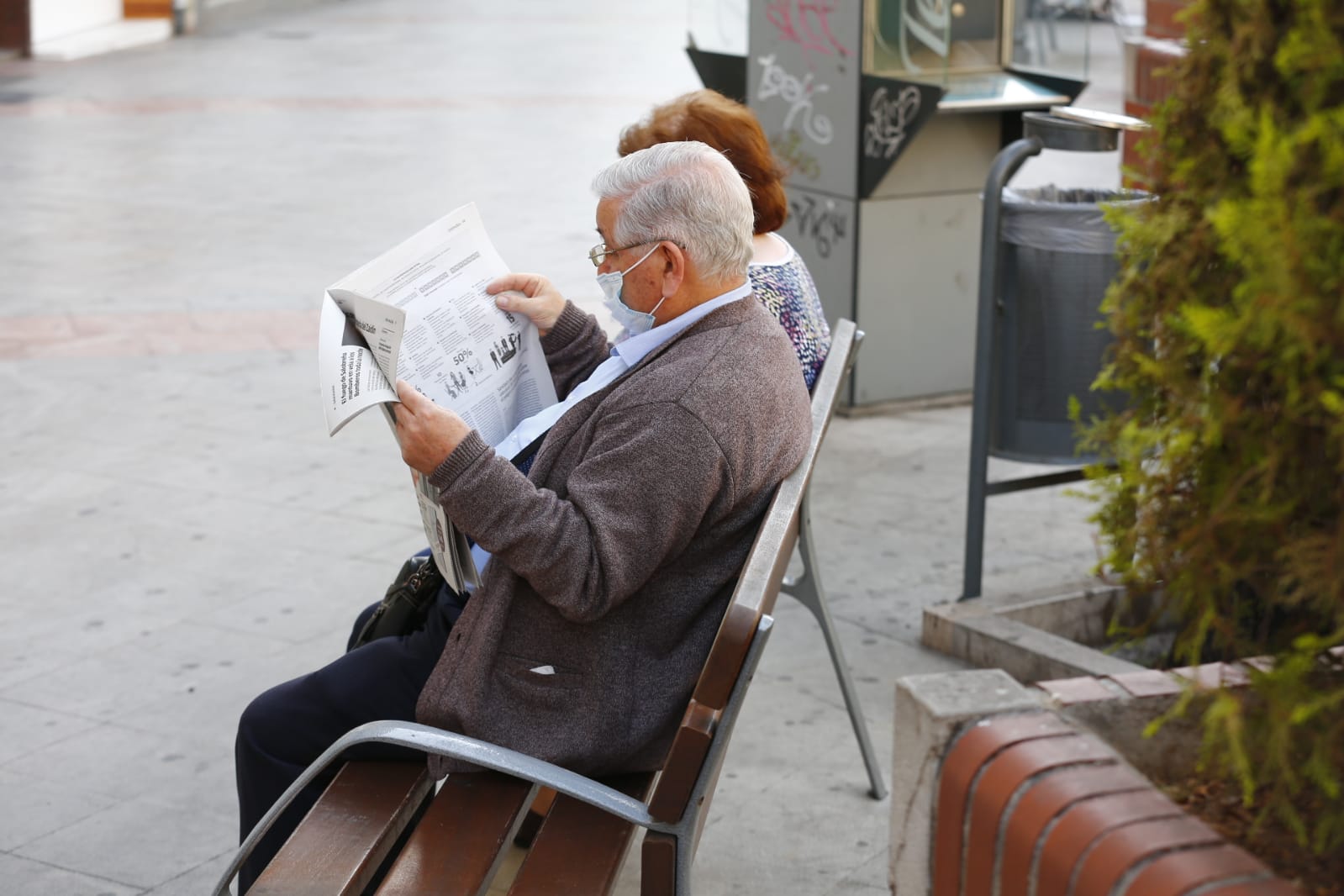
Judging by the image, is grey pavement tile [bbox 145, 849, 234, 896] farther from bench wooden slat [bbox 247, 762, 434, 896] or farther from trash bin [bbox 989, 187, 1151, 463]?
trash bin [bbox 989, 187, 1151, 463]

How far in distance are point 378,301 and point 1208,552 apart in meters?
1.16

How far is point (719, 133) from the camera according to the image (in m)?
3.32

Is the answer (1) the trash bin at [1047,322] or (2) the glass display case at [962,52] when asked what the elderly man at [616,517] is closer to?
(1) the trash bin at [1047,322]

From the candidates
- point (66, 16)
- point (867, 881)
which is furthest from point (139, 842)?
point (66, 16)

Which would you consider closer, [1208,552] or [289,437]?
[1208,552]

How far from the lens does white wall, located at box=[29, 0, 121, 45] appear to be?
1620 cm

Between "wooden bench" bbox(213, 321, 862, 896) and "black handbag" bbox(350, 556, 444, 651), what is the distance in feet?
1.39

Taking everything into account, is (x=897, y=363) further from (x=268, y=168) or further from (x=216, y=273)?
(x=268, y=168)

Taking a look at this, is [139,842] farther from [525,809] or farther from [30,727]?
[525,809]

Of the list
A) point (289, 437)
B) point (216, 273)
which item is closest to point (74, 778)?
point (289, 437)

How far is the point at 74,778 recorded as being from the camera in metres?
3.35

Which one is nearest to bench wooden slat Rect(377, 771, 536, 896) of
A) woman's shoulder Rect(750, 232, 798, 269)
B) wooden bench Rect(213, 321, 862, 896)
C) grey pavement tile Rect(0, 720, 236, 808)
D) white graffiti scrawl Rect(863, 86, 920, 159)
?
wooden bench Rect(213, 321, 862, 896)

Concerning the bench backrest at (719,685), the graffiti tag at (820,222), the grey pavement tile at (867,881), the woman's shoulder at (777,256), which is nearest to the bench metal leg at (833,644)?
the grey pavement tile at (867,881)

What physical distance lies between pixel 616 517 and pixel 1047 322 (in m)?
1.97
